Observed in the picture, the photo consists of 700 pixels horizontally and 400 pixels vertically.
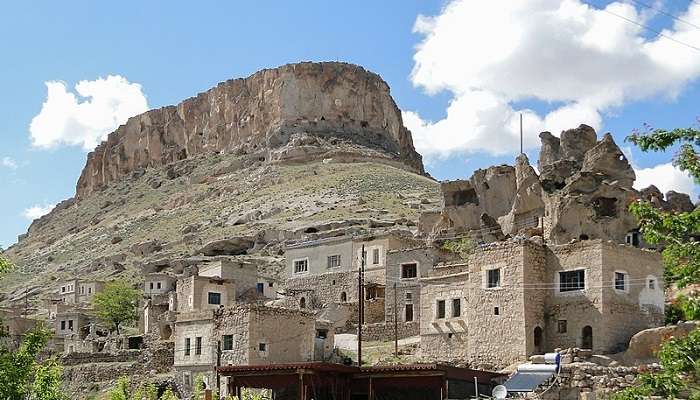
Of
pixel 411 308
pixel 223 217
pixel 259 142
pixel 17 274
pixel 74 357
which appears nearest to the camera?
pixel 411 308

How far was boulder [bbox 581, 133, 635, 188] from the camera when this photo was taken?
61531 mm

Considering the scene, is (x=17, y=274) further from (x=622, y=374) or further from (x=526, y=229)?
(x=622, y=374)

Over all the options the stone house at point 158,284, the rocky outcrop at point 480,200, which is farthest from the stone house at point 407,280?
the stone house at point 158,284

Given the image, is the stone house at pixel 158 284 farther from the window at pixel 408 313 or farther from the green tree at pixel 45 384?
the green tree at pixel 45 384

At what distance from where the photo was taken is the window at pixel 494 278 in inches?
1587

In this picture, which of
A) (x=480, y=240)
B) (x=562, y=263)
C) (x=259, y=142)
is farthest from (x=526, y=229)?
(x=259, y=142)

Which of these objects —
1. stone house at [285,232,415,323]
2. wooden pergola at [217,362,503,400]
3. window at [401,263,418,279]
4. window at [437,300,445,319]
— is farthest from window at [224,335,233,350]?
stone house at [285,232,415,323]

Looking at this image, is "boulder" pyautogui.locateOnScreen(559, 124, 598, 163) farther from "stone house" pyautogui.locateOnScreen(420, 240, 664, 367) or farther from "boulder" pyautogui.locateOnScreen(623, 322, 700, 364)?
"boulder" pyautogui.locateOnScreen(623, 322, 700, 364)

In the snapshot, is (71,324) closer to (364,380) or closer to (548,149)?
(548,149)

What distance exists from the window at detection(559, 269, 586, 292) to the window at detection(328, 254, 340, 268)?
22190mm

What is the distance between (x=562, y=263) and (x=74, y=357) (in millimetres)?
29925

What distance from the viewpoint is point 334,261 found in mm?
60312

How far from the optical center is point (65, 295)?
89125 mm

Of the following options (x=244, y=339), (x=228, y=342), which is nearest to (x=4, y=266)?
(x=244, y=339)
